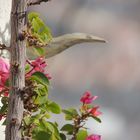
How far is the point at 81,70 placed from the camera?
1.71 metres

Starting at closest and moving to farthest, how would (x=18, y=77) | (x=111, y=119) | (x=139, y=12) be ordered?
1. (x=18, y=77)
2. (x=111, y=119)
3. (x=139, y=12)

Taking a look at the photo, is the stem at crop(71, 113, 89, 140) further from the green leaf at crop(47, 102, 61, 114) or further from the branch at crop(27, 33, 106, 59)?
the branch at crop(27, 33, 106, 59)

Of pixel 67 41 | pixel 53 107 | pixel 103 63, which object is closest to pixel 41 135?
pixel 53 107

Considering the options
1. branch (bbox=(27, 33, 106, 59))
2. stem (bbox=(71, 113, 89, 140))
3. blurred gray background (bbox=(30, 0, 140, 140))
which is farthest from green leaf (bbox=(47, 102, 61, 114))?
blurred gray background (bbox=(30, 0, 140, 140))

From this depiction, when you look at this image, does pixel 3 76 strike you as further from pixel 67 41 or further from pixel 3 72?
pixel 67 41

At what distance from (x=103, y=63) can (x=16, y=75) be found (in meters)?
0.87

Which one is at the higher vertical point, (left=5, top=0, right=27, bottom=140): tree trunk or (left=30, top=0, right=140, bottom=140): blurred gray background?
(left=30, top=0, right=140, bottom=140): blurred gray background

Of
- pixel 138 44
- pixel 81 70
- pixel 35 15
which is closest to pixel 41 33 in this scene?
pixel 35 15

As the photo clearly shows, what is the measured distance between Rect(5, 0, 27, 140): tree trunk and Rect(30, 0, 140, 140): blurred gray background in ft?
2.40

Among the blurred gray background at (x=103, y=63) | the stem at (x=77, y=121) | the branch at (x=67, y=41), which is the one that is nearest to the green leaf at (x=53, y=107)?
the stem at (x=77, y=121)

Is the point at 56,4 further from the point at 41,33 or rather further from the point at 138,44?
the point at 41,33

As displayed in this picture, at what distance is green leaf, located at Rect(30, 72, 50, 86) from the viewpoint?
95cm

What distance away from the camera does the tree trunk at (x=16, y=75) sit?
0.90 meters

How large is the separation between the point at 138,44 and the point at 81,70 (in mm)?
236
